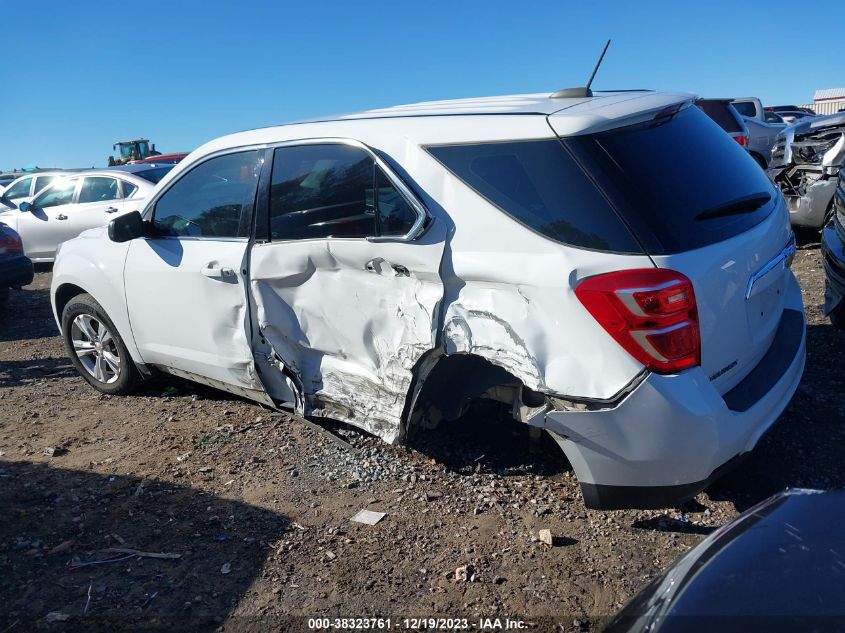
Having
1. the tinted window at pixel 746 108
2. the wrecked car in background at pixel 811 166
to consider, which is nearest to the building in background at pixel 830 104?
the tinted window at pixel 746 108

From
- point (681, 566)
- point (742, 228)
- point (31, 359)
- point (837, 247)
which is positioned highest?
point (742, 228)

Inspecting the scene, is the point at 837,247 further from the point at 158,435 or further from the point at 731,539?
the point at 158,435

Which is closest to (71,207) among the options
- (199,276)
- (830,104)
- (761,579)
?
(199,276)

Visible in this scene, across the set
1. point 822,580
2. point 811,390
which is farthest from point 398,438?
point 811,390

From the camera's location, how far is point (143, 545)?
10.5ft

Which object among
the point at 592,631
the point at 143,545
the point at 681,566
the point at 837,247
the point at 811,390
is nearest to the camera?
the point at 681,566

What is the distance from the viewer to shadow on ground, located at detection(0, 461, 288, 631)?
2740 mm

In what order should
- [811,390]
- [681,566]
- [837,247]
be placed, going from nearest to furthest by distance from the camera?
[681,566] → [811,390] → [837,247]

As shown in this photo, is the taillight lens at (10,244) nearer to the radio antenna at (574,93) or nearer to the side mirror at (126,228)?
the side mirror at (126,228)

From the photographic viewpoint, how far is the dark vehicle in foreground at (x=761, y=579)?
1.52 m

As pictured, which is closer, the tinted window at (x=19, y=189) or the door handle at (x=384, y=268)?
the door handle at (x=384, y=268)

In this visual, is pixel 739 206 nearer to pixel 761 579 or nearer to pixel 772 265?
pixel 772 265

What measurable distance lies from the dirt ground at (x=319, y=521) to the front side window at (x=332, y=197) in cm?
126

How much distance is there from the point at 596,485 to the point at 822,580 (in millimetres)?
1163
